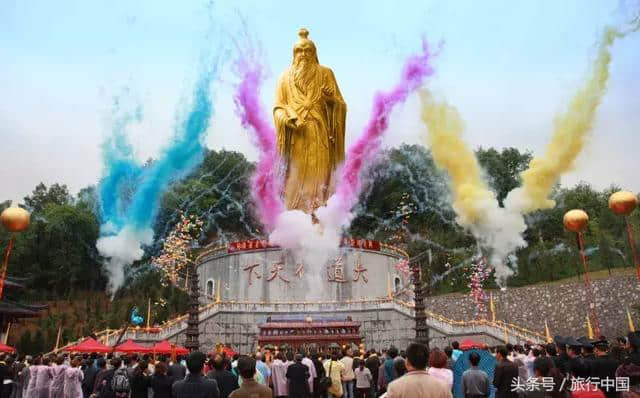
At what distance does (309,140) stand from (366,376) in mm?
18887

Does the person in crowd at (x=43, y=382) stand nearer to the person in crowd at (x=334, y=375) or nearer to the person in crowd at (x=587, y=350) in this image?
the person in crowd at (x=334, y=375)

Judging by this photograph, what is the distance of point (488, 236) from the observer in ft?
98.6

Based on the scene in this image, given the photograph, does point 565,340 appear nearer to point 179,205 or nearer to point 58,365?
point 58,365

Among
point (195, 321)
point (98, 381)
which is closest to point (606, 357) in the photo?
point (98, 381)

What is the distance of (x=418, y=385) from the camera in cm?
369

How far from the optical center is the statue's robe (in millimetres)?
27141

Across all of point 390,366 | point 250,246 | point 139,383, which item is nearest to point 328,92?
point 250,246

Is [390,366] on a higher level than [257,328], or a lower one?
lower

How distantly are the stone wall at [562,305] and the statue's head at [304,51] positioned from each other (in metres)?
14.2

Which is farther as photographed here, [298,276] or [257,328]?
[298,276]

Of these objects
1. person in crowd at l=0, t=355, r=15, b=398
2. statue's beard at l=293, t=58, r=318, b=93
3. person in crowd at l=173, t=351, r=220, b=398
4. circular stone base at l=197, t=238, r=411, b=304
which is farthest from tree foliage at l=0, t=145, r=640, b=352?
person in crowd at l=173, t=351, r=220, b=398

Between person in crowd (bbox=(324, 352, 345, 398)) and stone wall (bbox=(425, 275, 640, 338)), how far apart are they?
15949 mm

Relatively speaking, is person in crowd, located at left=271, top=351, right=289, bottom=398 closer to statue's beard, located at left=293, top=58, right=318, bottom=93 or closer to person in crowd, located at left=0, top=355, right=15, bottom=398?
person in crowd, located at left=0, top=355, right=15, bottom=398

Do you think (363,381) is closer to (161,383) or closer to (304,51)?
(161,383)
